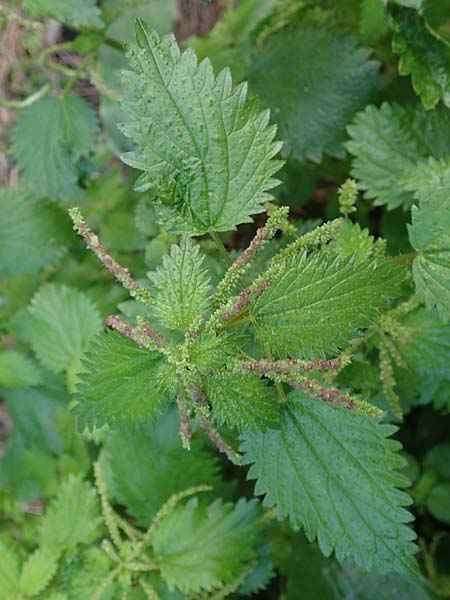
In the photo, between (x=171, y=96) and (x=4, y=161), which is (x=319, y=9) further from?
(x=4, y=161)

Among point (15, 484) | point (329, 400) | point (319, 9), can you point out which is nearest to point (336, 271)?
point (329, 400)

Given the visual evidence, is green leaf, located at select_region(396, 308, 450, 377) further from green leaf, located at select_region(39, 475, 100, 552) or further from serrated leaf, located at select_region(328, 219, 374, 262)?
green leaf, located at select_region(39, 475, 100, 552)

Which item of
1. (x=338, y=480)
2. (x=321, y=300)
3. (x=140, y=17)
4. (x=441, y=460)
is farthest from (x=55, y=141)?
(x=441, y=460)

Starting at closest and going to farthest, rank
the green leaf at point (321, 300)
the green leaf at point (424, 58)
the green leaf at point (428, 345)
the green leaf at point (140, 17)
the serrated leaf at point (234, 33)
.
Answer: the green leaf at point (321, 300) → the green leaf at point (428, 345) → the green leaf at point (424, 58) → the serrated leaf at point (234, 33) → the green leaf at point (140, 17)

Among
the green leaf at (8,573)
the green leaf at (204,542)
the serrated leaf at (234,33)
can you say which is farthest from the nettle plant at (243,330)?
the serrated leaf at (234,33)

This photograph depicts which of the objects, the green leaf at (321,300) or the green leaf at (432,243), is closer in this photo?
the green leaf at (321,300)

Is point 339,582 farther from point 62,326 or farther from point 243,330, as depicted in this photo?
point 62,326

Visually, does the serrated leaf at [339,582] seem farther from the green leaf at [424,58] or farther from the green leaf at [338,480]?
the green leaf at [424,58]
